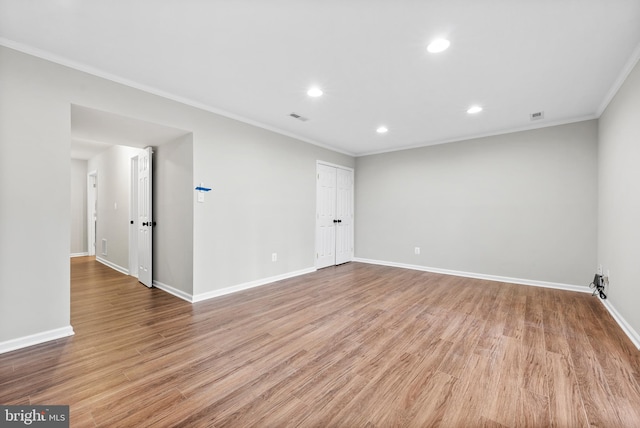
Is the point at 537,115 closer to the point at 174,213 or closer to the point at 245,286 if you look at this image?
the point at 245,286

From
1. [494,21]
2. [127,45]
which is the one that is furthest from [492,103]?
[127,45]

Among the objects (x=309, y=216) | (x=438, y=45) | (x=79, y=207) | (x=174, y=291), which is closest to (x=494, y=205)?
(x=309, y=216)

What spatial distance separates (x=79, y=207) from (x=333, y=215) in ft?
21.8

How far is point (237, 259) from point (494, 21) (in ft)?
12.3

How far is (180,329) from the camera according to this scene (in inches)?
105

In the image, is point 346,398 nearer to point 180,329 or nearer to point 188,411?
point 188,411

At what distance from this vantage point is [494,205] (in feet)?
15.3

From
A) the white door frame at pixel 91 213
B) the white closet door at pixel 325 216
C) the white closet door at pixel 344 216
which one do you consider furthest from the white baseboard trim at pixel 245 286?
the white door frame at pixel 91 213

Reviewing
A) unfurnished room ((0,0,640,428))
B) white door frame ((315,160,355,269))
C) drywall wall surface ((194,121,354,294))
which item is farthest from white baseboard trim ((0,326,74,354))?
white door frame ((315,160,355,269))

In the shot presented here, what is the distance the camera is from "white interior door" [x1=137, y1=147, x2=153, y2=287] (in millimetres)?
4133

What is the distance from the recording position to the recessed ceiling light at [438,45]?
7.14 feet

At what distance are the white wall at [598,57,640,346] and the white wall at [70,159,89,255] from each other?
10.0 meters

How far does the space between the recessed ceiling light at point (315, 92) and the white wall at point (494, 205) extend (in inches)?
119

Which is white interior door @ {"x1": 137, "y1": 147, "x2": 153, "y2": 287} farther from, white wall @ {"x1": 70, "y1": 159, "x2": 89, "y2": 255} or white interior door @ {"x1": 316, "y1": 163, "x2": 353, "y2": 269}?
white wall @ {"x1": 70, "y1": 159, "x2": 89, "y2": 255}
